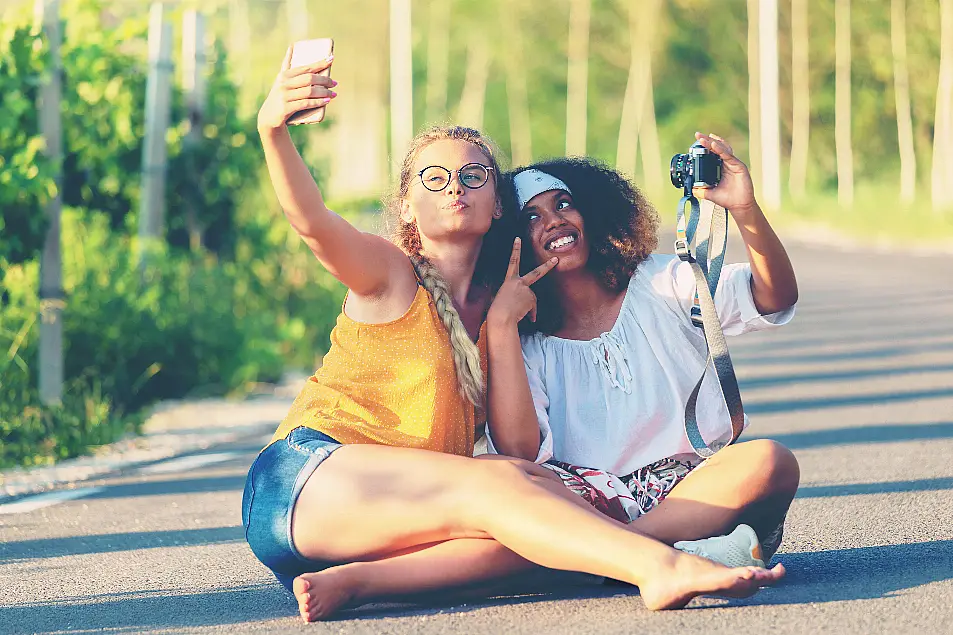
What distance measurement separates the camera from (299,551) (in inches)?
165

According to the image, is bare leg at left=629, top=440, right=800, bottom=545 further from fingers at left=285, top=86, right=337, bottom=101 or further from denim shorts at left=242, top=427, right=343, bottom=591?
fingers at left=285, top=86, right=337, bottom=101

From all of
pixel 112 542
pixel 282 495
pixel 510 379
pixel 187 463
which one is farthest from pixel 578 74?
pixel 282 495

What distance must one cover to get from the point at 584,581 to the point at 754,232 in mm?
1065

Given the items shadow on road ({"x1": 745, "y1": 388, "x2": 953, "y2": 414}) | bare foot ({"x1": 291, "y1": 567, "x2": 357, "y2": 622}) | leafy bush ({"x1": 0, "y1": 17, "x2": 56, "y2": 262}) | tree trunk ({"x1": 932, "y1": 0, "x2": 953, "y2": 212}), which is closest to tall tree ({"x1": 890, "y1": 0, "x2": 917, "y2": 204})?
tree trunk ({"x1": 932, "y1": 0, "x2": 953, "y2": 212})

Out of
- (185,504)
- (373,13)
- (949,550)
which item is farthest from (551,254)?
(373,13)

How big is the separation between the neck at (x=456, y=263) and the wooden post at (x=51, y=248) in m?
4.23

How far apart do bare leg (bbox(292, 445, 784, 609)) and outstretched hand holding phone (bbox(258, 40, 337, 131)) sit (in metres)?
0.88

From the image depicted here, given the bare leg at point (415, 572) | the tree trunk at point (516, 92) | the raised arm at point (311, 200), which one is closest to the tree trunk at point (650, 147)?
the tree trunk at point (516, 92)

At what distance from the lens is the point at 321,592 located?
160 inches

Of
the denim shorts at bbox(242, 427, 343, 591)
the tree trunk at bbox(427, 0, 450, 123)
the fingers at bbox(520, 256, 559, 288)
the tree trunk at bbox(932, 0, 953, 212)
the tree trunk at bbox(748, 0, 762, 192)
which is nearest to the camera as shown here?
the denim shorts at bbox(242, 427, 343, 591)

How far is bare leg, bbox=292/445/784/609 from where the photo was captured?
3904 millimetres

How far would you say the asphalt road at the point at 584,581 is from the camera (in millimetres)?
4086

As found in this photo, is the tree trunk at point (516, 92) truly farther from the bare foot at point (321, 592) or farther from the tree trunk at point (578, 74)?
the bare foot at point (321, 592)

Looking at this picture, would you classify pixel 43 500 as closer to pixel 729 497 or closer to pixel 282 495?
pixel 282 495
